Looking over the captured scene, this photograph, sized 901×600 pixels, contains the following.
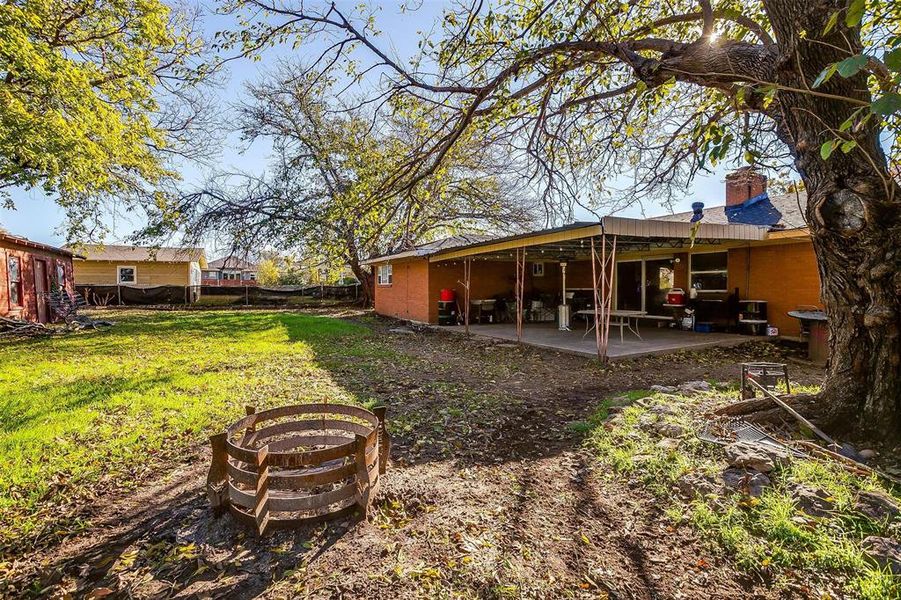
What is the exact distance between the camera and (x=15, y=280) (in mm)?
12898

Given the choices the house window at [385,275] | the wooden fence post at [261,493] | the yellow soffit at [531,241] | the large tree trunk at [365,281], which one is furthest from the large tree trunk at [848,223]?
the large tree trunk at [365,281]

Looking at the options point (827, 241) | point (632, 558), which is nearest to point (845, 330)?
point (827, 241)

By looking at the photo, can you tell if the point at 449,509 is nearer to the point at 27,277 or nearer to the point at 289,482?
the point at 289,482

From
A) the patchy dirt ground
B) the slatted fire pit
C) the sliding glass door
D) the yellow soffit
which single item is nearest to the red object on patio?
the sliding glass door

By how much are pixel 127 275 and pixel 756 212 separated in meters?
32.5

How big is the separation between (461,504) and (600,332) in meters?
6.55

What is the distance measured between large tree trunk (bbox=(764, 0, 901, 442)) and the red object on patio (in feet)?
28.8

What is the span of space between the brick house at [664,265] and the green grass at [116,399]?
430cm

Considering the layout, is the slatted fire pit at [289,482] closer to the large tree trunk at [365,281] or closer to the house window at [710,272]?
the house window at [710,272]

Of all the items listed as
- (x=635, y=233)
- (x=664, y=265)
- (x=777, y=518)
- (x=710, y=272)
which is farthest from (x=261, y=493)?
(x=664, y=265)

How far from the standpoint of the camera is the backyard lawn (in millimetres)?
2191

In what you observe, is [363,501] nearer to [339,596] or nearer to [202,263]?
[339,596]

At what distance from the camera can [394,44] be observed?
5293 millimetres

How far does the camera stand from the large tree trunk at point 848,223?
125 inches
